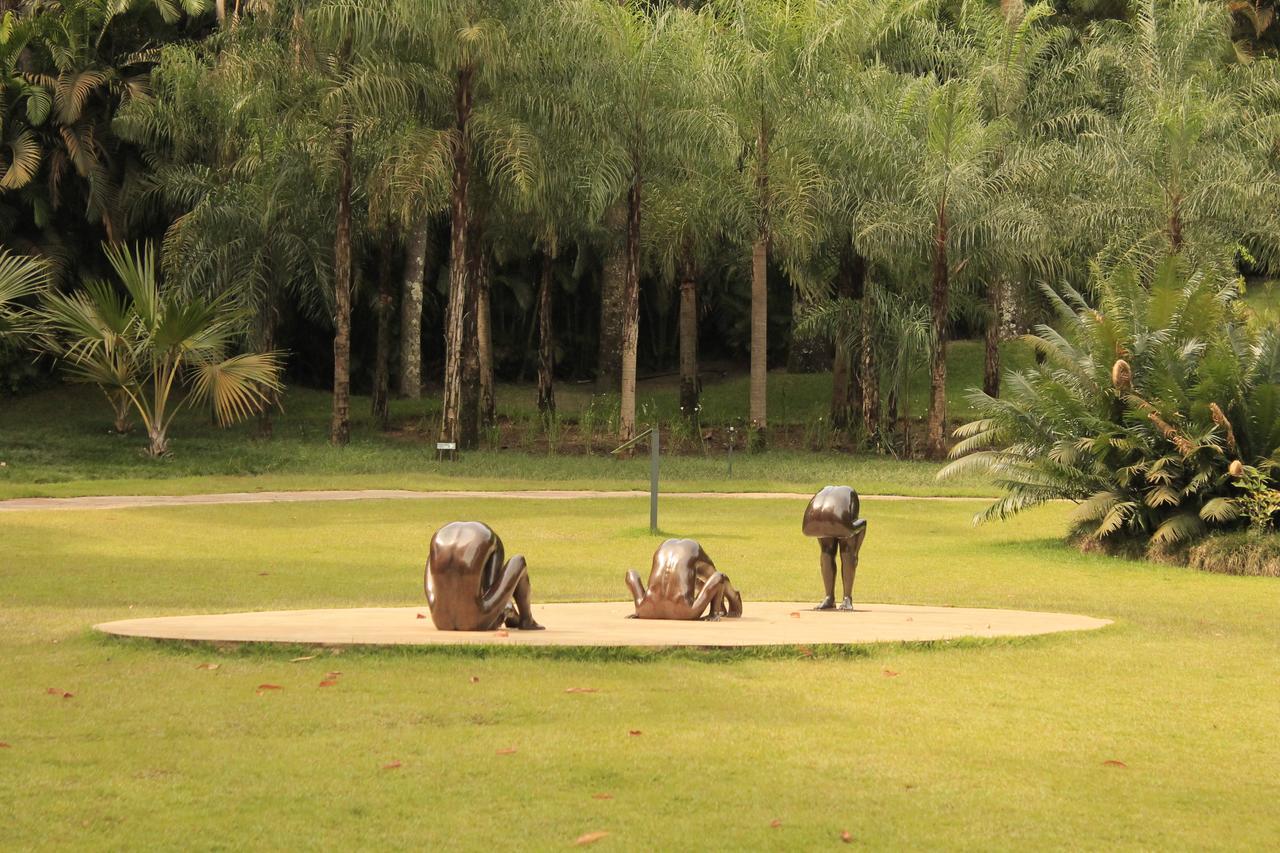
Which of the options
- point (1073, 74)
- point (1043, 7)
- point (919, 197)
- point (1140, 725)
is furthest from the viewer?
point (1073, 74)

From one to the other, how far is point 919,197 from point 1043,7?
21.3ft

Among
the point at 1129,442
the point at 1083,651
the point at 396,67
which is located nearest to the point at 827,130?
A: the point at 396,67

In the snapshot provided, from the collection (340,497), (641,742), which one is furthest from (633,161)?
(641,742)

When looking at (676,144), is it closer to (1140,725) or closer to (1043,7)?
(1043,7)

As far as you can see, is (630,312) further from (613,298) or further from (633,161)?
(613,298)

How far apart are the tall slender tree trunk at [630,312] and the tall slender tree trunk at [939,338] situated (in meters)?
Result: 5.92

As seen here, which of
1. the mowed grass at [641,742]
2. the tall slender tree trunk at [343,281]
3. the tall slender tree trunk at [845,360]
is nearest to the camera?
the mowed grass at [641,742]

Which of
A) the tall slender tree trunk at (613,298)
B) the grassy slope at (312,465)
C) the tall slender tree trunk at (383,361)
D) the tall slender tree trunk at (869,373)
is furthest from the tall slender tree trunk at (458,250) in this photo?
the tall slender tree trunk at (869,373)

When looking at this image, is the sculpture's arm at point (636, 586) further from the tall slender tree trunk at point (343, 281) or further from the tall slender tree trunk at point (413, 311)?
the tall slender tree trunk at point (413, 311)

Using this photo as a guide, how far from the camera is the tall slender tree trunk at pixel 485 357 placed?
35.0 metres

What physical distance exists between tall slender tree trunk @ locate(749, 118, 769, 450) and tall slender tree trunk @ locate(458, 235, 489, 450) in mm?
5713

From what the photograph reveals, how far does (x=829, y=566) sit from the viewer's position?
427 inches

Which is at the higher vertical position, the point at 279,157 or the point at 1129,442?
the point at 279,157

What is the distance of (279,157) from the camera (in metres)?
32.4
